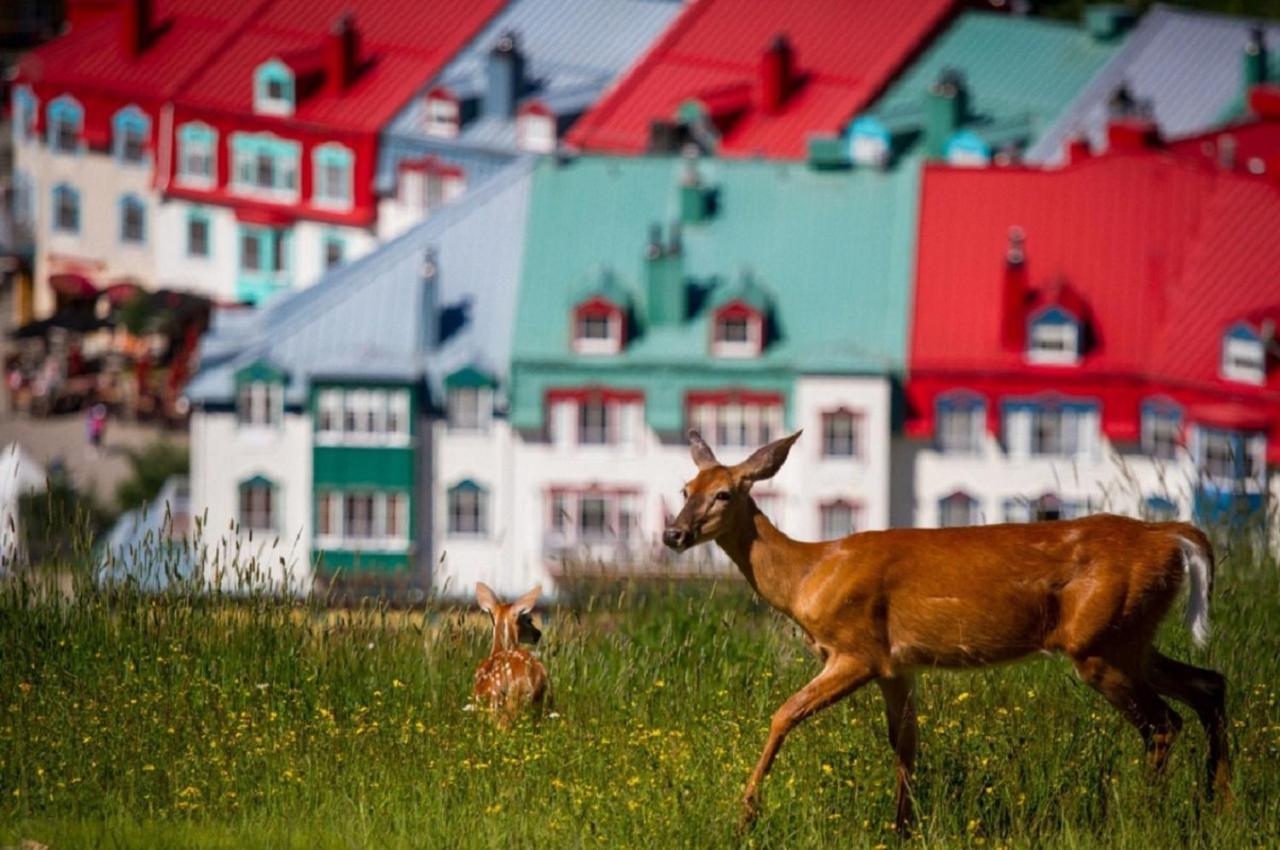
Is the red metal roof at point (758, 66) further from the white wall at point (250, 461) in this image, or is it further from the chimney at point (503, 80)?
the white wall at point (250, 461)

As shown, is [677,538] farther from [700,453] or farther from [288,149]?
[288,149]

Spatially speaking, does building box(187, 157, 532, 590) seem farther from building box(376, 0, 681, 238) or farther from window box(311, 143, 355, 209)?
window box(311, 143, 355, 209)

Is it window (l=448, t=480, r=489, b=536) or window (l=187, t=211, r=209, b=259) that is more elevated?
window (l=187, t=211, r=209, b=259)

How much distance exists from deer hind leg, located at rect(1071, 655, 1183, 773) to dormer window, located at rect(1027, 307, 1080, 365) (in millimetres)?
53199

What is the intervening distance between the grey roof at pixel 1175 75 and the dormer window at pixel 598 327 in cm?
1429

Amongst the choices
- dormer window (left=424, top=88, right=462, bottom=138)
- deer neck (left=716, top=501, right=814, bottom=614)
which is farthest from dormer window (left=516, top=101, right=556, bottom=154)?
deer neck (left=716, top=501, right=814, bottom=614)

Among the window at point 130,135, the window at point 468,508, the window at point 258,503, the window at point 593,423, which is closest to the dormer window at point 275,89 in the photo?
the window at point 130,135

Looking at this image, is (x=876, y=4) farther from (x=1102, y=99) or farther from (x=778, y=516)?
(x=778, y=516)

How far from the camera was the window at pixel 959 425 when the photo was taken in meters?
69.1

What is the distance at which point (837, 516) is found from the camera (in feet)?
225

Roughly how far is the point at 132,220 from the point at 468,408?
24.1m

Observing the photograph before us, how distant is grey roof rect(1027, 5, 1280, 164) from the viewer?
79.7m

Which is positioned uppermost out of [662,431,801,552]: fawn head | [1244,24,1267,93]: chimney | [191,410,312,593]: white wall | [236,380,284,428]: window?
[1244,24,1267,93]: chimney

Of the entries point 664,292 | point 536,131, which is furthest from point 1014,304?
point 536,131
